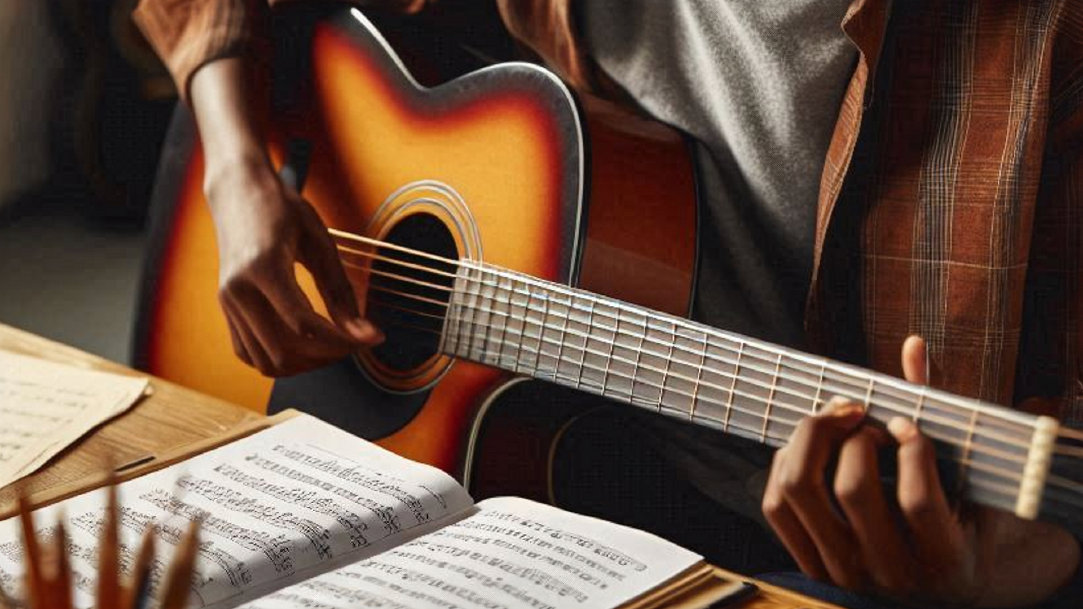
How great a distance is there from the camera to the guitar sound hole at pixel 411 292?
107cm

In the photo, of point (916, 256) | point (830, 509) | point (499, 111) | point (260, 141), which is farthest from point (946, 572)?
point (260, 141)

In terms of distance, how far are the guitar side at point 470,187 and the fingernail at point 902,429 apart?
0.30 meters

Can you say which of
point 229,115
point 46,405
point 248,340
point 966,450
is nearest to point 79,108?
point 229,115

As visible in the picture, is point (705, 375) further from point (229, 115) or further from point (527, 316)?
point (229, 115)

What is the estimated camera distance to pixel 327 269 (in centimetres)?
113

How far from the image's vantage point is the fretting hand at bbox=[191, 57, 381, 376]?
43.4 inches

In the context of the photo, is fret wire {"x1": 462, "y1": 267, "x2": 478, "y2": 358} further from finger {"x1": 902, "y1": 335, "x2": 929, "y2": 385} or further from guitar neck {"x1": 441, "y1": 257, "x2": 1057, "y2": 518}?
finger {"x1": 902, "y1": 335, "x2": 929, "y2": 385}

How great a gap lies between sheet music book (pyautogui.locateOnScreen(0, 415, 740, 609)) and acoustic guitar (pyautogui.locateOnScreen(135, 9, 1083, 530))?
0.56ft

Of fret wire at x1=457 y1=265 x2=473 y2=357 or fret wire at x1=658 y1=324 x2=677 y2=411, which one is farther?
fret wire at x1=457 y1=265 x2=473 y2=357

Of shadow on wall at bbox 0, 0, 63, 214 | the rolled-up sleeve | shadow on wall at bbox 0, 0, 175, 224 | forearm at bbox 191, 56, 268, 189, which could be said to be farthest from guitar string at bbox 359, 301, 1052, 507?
shadow on wall at bbox 0, 0, 63, 214

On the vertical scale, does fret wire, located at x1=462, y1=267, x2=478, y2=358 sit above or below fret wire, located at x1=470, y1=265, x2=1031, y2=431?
below

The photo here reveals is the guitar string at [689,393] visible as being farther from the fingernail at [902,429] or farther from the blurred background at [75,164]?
the blurred background at [75,164]

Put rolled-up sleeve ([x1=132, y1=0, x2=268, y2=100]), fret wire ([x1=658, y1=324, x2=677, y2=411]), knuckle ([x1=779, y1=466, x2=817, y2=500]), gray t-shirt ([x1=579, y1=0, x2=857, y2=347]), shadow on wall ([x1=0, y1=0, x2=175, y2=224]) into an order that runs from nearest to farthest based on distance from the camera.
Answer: knuckle ([x1=779, y1=466, x2=817, y2=500]), fret wire ([x1=658, y1=324, x2=677, y2=411]), gray t-shirt ([x1=579, y1=0, x2=857, y2=347]), rolled-up sleeve ([x1=132, y1=0, x2=268, y2=100]), shadow on wall ([x1=0, y1=0, x2=175, y2=224])

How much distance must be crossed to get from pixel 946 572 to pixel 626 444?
0.37 m
